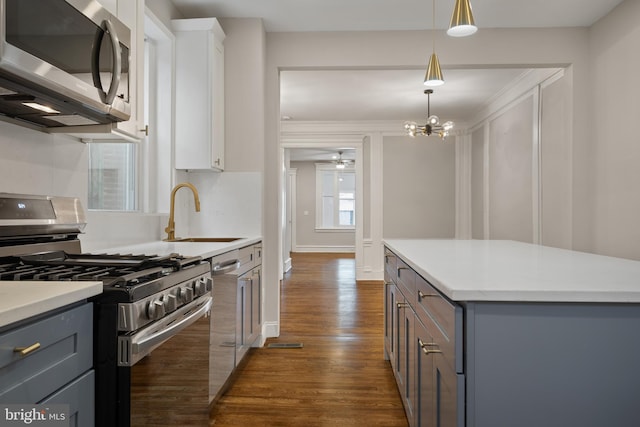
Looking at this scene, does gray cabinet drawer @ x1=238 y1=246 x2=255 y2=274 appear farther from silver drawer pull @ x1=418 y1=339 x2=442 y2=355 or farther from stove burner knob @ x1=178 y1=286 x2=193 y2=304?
silver drawer pull @ x1=418 y1=339 x2=442 y2=355

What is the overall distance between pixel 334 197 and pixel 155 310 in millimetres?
10135

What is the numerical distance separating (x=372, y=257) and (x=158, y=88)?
15.3 feet

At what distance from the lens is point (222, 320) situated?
7.06ft

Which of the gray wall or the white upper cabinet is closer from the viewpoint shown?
the white upper cabinet

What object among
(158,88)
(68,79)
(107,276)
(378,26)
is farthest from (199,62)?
(107,276)

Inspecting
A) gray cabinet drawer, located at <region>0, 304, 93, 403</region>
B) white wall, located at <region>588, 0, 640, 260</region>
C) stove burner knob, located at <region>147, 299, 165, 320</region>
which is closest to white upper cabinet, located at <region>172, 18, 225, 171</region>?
stove burner knob, located at <region>147, 299, 165, 320</region>

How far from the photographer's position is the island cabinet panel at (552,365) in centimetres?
105

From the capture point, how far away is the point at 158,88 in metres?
3.07

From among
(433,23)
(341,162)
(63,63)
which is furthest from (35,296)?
(341,162)

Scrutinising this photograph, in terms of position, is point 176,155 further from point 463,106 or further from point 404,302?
point 463,106

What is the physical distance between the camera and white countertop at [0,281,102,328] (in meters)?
0.75

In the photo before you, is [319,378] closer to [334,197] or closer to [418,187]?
[418,187]

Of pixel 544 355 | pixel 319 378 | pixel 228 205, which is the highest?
pixel 228 205

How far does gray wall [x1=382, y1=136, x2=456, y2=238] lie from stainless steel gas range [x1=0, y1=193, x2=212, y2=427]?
18.0 ft
